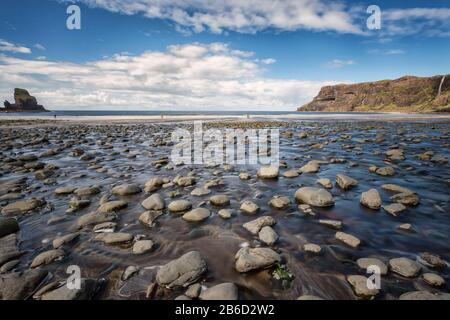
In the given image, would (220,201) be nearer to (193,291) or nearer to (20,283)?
(193,291)

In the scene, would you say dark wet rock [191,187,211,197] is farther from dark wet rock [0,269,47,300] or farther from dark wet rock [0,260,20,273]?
dark wet rock [0,260,20,273]

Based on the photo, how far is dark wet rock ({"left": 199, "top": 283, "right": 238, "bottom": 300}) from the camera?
9.65 ft

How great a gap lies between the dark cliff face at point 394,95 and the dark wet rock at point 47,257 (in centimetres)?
12332

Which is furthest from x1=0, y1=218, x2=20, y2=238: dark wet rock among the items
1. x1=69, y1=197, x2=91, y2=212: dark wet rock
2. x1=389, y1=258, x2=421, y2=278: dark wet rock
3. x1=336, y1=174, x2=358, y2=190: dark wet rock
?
x1=336, y1=174, x2=358, y2=190: dark wet rock

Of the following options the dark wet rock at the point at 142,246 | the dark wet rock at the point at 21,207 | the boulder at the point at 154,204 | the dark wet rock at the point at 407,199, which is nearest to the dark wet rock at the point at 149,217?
the boulder at the point at 154,204

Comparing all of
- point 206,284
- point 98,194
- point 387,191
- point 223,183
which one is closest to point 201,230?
point 206,284

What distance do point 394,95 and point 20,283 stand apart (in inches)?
7282

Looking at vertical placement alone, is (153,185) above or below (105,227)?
above

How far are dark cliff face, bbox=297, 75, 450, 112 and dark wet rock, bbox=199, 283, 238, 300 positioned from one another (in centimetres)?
12195

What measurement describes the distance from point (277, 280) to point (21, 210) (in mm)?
6356

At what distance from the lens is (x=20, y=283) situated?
319 cm

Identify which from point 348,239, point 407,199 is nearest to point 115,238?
point 348,239

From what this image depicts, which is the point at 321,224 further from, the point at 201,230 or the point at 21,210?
the point at 21,210

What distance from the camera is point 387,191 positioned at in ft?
21.5
